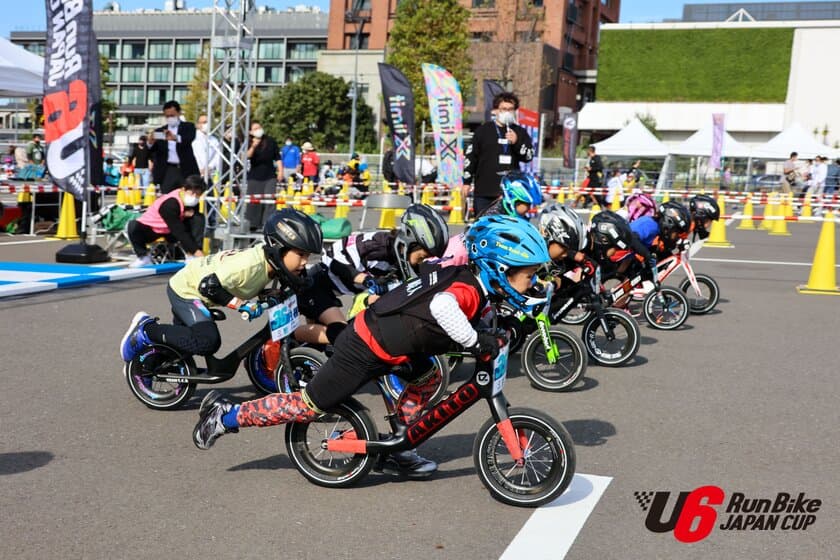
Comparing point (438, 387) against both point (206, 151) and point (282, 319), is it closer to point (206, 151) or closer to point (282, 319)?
point (282, 319)

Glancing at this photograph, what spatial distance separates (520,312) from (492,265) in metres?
2.30

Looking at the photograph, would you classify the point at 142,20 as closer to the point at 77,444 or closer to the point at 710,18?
the point at 710,18

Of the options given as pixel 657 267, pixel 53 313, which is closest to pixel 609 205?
pixel 657 267

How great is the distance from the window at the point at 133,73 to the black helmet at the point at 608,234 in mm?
103846

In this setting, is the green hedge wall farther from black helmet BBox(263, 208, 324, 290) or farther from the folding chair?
black helmet BBox(263, 208, 324, 290)

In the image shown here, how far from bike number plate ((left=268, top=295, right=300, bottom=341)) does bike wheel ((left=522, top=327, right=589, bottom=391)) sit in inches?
81.5

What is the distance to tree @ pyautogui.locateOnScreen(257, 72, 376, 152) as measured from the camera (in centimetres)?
6669

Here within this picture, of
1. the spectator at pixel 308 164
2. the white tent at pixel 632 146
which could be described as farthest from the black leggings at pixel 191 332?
the white tent at pixel 632 146

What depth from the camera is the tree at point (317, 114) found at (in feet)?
219

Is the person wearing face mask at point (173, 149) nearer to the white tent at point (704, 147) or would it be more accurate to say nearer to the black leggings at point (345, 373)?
the black leggings at point (345, 373)

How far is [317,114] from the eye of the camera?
66938mm

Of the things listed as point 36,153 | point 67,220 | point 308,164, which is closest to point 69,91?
point 67,220

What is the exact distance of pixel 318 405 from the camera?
4652mm

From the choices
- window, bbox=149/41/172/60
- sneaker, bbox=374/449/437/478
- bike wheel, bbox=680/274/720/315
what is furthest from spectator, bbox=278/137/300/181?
window, bbox=149/41/172/60
